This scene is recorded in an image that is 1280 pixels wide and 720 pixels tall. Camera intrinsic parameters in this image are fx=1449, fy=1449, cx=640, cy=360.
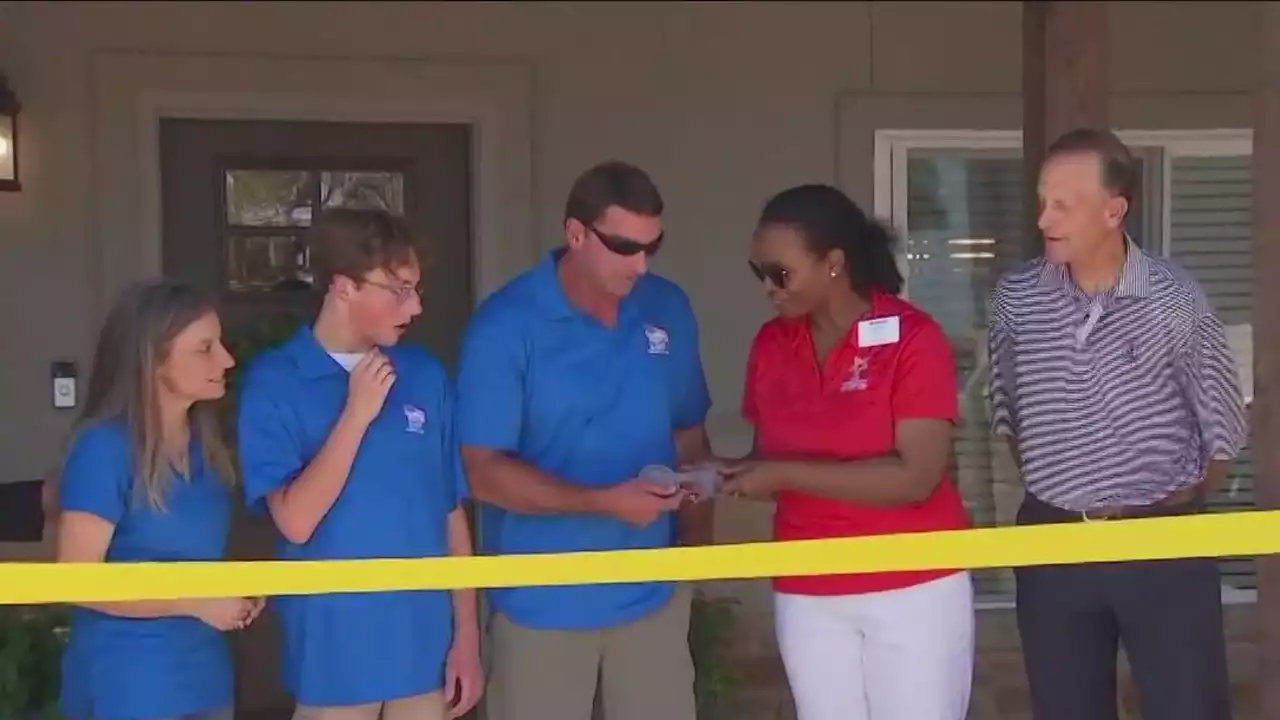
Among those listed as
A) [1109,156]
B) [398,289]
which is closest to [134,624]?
[398,289]

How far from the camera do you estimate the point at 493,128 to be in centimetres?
533

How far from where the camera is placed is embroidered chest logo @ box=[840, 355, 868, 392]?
Result: 2729 millimetres

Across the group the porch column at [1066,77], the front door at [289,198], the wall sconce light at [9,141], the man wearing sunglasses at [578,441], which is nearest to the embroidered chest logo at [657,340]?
the man wearing sunglasses at [578,441]

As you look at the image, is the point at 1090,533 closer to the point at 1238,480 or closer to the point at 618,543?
the point at 618,543

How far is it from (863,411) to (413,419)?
0.84 metres

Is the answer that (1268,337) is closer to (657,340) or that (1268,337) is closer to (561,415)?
(657,340)

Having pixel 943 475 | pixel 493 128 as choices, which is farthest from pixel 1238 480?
pixel 943 475

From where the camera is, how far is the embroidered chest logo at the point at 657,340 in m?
2.88

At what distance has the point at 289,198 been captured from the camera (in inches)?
209

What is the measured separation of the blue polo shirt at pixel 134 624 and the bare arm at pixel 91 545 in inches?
0.6

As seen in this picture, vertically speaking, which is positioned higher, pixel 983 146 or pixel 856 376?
pixel 983 146

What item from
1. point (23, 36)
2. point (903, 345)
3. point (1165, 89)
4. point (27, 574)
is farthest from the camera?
point (1165, 89)

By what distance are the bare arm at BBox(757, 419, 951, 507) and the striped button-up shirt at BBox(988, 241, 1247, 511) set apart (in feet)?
0.69

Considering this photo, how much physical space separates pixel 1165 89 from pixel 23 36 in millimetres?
4272
